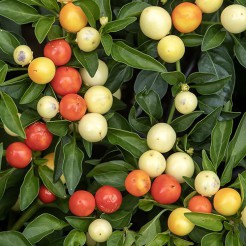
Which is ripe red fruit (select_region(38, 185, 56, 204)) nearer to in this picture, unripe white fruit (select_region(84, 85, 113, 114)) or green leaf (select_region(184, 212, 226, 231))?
unripe white fruit (select_region(84, 85, 113, 114))

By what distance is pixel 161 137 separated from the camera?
119 centimetres

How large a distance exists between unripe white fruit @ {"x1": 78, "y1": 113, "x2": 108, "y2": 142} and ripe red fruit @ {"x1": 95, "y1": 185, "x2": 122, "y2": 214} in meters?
0.10

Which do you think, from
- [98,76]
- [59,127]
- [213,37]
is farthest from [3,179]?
[213,37]

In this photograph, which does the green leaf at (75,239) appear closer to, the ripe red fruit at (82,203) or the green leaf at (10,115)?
the ripe red fruit at (82,203)

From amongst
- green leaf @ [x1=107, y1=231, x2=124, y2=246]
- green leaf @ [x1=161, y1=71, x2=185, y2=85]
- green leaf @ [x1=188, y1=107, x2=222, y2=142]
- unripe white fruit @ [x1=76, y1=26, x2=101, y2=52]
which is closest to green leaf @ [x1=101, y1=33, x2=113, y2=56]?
unripe white fruit @ [x1=76, y1=26, x2=101, y2=52]

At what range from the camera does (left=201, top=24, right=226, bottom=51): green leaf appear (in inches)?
48.4

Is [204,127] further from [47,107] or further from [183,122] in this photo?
[47,107]

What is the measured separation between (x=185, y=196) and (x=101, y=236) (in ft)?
0.63

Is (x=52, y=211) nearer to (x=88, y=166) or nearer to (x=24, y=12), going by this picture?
(x=88, y=166)

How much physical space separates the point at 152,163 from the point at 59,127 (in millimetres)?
191

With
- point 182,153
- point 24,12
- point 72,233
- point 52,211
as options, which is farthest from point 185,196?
point 24,12

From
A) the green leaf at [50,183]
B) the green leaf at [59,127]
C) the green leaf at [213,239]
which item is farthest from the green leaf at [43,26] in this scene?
the green leaf at [213,239]

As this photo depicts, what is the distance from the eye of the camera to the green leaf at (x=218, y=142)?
1.20 metres

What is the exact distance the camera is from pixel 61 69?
1.21 m
